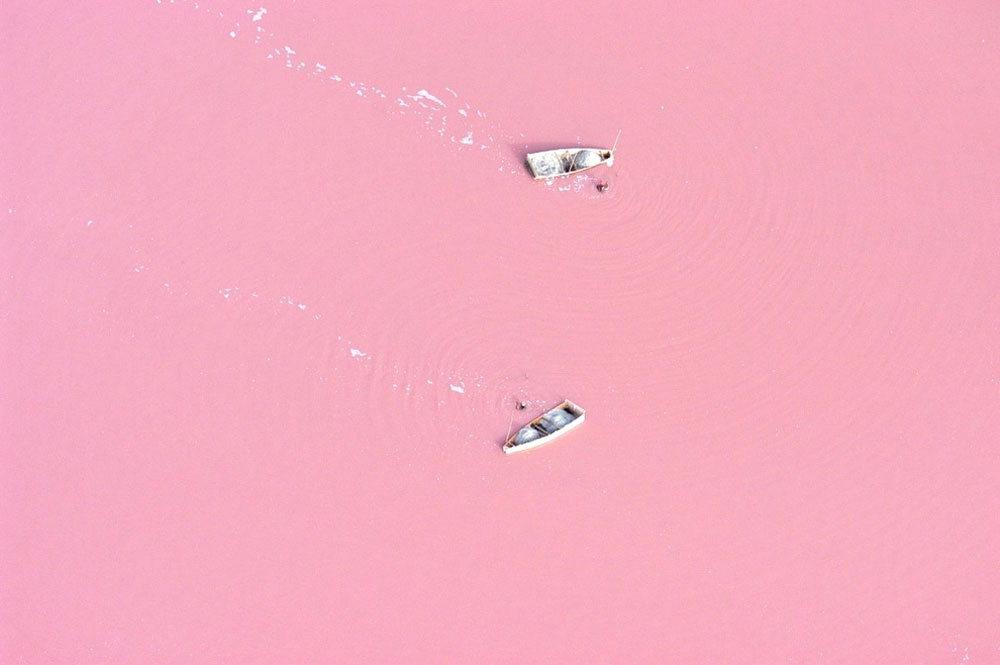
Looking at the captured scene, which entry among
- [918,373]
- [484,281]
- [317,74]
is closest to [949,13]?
[918,373]

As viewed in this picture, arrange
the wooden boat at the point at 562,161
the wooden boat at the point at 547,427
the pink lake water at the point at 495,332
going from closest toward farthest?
1. the pink lake water at the point at 495,332
2. the wooden boat at the point at 547,427
3. the wooden boat at the point at 562,161

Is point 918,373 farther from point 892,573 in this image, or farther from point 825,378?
point 892,573

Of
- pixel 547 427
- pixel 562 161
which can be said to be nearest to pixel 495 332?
pixel 547 427

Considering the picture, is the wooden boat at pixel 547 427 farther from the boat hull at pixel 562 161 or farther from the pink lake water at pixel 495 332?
the boat hull at pixel 562 161

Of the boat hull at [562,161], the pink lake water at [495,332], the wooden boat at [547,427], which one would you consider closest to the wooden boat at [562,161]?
the boat hull at [562,161]

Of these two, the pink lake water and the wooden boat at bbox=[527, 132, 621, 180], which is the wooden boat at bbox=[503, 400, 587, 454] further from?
the wooden boat at bbox=[527, 132, 621, 180]

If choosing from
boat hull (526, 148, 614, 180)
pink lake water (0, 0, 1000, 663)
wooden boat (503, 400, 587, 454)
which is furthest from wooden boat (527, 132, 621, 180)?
wooden boat (503, 400, 587, 454)
